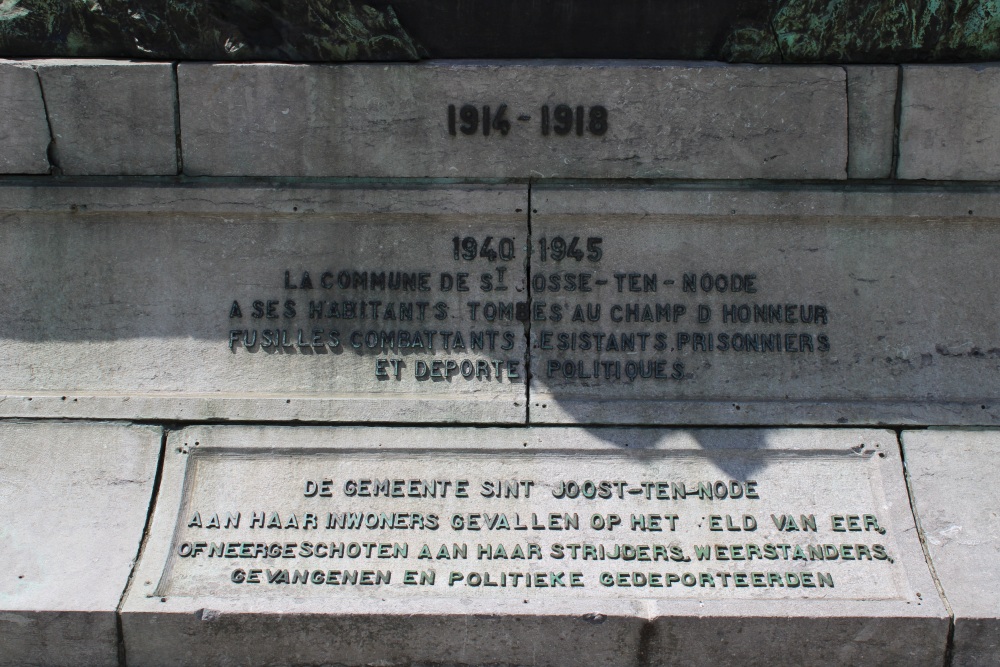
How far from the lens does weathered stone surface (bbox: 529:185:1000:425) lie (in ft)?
13.6

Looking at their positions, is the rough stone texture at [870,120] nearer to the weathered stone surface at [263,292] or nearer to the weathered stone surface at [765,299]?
the weathered stone surface at [765,299]

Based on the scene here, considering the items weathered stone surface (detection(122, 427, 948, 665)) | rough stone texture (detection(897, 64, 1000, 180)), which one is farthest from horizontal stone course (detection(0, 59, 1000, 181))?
weathered stone surface (detection(122, 427, 948, 665))

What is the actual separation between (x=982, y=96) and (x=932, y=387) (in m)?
1.37

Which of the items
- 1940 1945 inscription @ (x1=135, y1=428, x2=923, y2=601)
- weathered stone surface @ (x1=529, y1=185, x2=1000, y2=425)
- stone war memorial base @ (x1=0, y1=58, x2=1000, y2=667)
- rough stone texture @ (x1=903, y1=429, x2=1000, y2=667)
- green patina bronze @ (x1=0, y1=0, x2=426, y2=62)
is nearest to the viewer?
rough stone texture @ (x1=903, y1=429, x2=1000, y2=667)

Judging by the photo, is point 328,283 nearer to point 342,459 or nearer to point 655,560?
point 342,459

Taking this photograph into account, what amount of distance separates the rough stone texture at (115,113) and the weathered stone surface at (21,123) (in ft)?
0.16

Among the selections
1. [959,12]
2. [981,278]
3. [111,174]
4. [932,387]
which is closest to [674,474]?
[932,387]

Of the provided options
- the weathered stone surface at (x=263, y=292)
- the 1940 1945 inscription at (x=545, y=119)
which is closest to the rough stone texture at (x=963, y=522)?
the weathered stone surface at (x=263, y=292)

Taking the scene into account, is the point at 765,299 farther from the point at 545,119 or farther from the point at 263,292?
the point at 263,292

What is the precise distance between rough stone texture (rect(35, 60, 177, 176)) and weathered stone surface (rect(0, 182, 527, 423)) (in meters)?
0.18

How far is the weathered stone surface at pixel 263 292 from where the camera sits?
4.18 m

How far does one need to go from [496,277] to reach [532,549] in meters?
1.27

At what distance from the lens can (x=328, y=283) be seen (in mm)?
4234

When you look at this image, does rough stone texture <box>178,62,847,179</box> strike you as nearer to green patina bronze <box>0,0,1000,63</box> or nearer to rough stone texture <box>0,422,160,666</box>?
green patina bronze <box>0,0,1000,63</box>
